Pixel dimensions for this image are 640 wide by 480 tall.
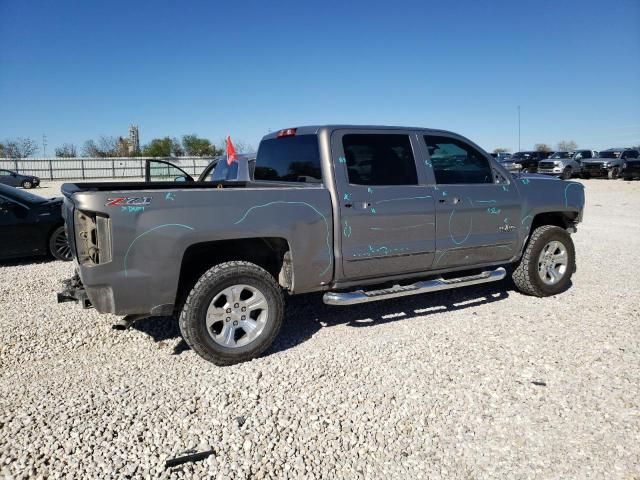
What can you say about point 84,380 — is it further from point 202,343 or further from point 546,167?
point 546,167

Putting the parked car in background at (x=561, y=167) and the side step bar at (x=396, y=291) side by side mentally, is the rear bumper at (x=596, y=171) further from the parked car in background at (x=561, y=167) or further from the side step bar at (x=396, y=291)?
the side step bar at (x=396, y=291)

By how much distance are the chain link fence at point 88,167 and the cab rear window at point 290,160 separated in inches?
1431

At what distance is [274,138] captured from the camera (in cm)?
520

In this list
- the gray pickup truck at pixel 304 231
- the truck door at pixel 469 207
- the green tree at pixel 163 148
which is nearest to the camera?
the gray pickup truck at pixel 304 231

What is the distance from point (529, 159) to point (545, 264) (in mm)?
31668

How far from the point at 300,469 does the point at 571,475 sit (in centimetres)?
145

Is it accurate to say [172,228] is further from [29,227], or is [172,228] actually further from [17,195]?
[17,195]

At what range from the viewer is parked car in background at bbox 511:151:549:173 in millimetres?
33438

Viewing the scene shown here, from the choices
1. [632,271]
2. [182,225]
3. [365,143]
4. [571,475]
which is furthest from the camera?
[632,271]

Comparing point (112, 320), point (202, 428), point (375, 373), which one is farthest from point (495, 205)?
point (112, 320)

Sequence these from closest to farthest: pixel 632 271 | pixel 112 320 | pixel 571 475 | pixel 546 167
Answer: pixel 571 475
pixel 112 320
pixel 632 271
pixel 546 167

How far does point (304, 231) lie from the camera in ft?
13.5

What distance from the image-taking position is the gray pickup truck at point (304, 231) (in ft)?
11.8

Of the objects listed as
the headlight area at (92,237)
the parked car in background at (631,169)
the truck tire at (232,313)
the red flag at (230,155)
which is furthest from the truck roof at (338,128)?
the parked car in background at (631,169)
